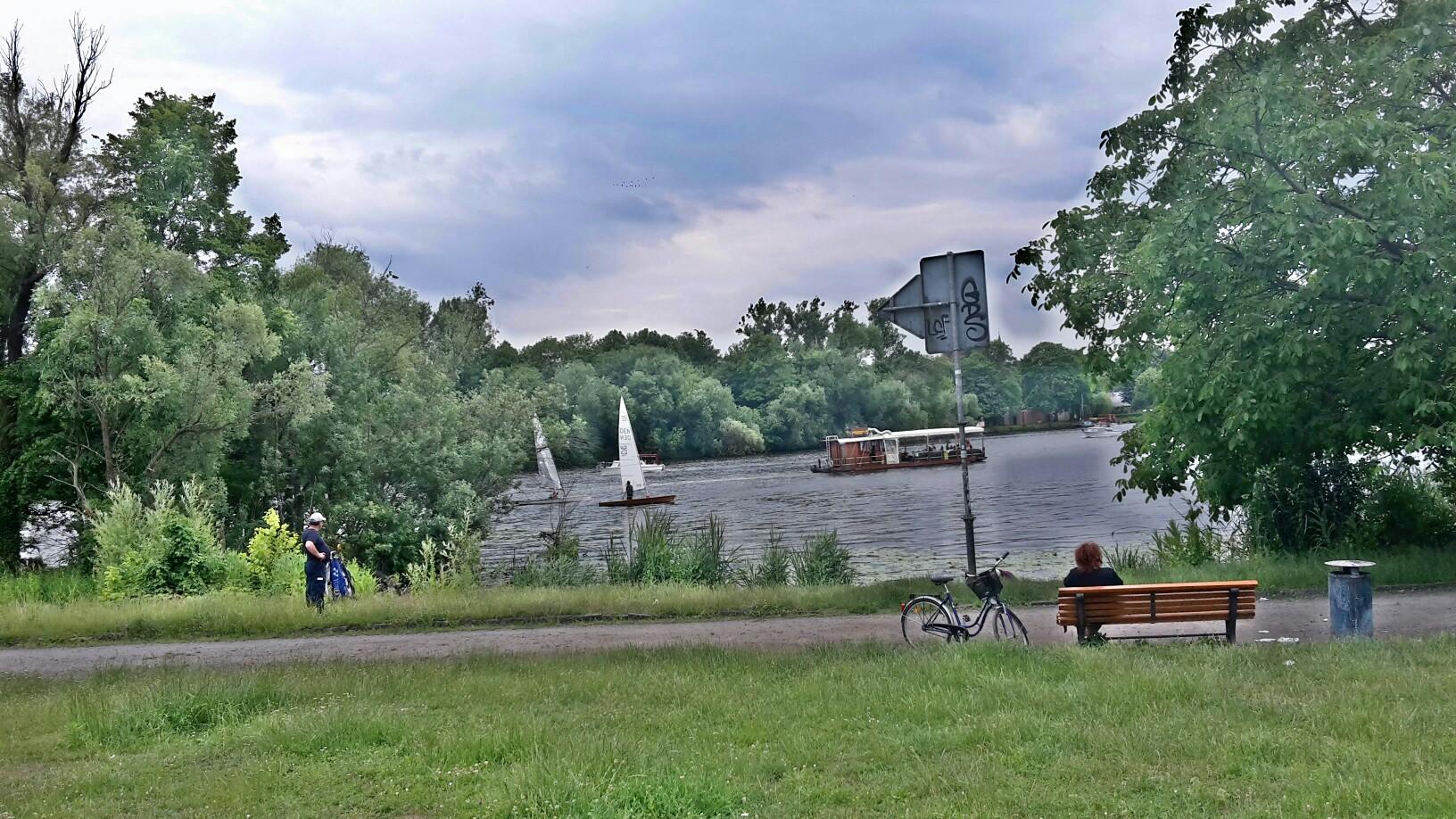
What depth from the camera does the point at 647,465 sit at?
108 m

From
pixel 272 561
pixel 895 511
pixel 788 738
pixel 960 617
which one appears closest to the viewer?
pixel 788 738

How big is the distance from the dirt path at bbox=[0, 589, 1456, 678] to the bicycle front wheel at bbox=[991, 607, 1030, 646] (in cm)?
49

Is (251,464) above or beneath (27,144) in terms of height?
beneath

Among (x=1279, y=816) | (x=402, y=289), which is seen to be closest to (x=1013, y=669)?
(x=1279, y=816)

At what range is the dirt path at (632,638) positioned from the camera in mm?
11438

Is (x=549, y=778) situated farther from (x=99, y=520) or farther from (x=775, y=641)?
(x=99, y=520)

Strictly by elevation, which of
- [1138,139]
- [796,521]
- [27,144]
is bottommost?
[796,521]

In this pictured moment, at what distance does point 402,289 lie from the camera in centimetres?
7119

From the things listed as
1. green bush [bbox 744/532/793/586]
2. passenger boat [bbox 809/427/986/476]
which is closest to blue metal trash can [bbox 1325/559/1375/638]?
green bush [bbox 744/532/793/586]

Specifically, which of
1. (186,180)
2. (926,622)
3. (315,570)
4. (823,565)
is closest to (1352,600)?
(926,622)

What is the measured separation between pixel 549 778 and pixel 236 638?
9787mm

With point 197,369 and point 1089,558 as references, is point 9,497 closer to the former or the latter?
point 197,369

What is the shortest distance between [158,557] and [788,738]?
16.5 metres

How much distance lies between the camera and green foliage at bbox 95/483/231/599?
1942cm
